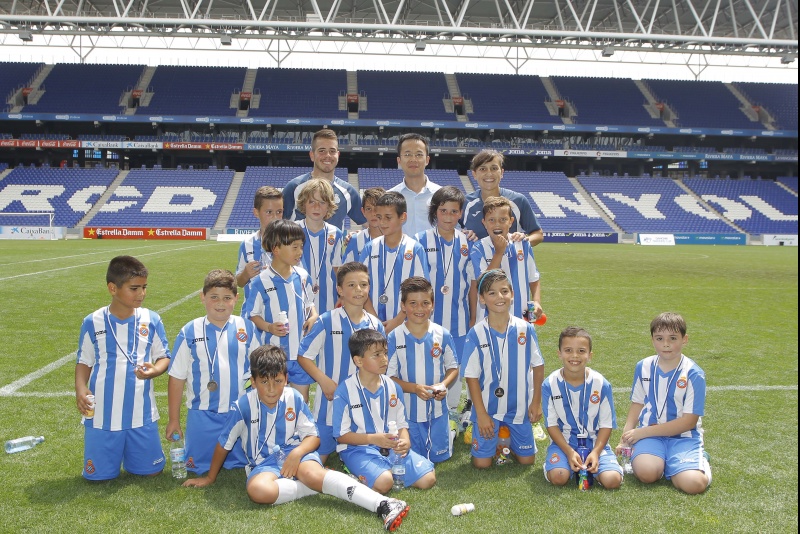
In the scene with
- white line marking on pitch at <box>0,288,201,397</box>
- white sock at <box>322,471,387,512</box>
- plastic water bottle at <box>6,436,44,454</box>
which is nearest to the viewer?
white sock at <box>322,471,387,512</box>

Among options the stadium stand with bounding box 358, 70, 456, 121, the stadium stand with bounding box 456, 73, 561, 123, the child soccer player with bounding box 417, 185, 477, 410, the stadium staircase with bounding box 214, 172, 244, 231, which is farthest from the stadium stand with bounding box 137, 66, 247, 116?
the child soccer player with bounding box 417, 185, 477, 410

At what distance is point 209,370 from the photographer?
3.87 m

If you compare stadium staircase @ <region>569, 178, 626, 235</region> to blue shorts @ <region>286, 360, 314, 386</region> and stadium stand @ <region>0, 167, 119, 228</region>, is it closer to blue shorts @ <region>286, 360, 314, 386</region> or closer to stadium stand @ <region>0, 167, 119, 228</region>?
stadium stand @ <region>0, 167, 119, 228</region>

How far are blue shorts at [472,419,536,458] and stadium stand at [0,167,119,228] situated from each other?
3202 cm

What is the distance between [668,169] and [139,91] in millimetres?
37141

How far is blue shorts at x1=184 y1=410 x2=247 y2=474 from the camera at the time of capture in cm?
380

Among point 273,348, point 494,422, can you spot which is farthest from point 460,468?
point 273,348

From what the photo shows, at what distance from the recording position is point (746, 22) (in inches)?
1293

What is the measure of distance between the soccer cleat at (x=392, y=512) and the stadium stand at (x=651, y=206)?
33.2 meters

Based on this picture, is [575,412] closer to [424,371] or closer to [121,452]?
[424,371]

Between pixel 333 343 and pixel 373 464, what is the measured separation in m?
0.88

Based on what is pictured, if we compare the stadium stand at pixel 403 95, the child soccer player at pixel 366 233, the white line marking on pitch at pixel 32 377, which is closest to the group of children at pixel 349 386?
the child soccer player at pixel 366 233

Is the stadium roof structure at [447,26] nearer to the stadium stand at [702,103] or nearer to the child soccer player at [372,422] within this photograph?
the stadium stand at [702,103]

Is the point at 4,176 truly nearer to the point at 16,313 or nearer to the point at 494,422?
the point at 16,313
